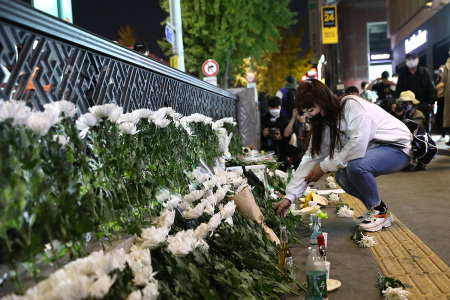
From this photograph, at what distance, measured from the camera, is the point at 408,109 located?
10.9 meters

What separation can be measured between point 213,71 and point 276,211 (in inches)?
535

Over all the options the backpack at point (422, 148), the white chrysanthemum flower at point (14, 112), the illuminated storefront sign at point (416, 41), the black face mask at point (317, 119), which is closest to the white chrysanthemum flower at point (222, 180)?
the black face mask at point (317, 119)

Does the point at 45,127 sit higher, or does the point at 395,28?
the point at 395,28

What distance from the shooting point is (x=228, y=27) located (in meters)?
26.6

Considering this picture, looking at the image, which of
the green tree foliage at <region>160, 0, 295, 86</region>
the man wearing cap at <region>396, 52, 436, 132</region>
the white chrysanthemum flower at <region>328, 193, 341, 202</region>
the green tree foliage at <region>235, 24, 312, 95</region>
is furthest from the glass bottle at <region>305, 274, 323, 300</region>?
the green tree foliage at <region>235, 24, 312, 95</region>

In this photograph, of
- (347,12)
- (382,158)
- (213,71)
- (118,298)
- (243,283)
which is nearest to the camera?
(118,298)

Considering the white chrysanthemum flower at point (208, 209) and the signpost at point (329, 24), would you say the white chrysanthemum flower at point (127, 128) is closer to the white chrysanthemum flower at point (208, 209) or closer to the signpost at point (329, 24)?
the white chrysanthemum flower at point (208, 209)

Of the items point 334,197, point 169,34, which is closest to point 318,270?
point 334,197

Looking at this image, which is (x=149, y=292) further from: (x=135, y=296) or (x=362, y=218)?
(x=362, y=218)

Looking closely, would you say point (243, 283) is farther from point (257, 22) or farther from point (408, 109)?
point (257, 22)

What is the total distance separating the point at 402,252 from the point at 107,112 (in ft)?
9.95

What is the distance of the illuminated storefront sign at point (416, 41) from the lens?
21.7 meters

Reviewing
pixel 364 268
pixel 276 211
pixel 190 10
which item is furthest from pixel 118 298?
pixel 190 10

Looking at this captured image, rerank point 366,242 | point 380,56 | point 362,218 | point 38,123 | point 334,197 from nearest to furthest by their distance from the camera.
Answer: point 38,123, point 366,242, point 362,218, point 334,197, point 380,56
